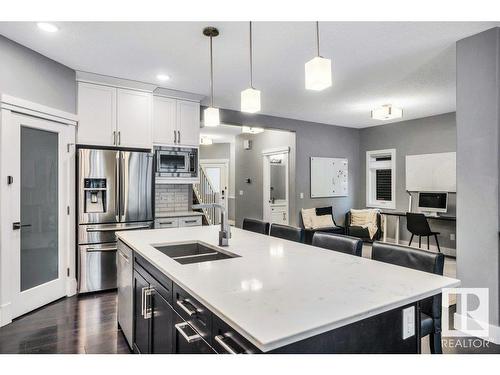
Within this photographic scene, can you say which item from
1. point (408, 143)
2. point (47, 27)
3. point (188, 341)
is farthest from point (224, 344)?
point (408, 143)

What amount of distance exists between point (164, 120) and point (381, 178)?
508 centimetres

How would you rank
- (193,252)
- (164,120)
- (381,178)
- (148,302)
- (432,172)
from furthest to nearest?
(381,178) → (432,172) → (164,120) → (193,252) → (148,302)

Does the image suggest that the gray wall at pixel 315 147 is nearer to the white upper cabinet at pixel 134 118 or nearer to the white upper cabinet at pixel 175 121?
the white upper cabinet at pixel 175 121

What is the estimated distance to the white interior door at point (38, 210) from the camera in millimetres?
3049

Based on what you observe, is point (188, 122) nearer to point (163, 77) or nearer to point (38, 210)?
point (163, 77)

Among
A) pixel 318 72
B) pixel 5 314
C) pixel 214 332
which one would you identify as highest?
pixel 318 72

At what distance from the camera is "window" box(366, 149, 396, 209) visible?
6.86 m

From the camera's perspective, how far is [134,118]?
4.18 m

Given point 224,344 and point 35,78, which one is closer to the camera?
point 224,344

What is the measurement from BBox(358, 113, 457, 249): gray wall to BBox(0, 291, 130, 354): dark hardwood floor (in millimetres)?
5702

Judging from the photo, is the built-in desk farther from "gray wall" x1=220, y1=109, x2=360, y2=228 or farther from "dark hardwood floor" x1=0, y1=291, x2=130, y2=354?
"dark hardwood floor" x1=0, y1=291, x2=130, y2=354

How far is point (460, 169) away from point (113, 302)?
149 inches

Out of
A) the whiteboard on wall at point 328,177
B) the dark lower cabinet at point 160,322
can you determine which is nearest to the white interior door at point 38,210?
the dark lower cabinet at point 160,322
